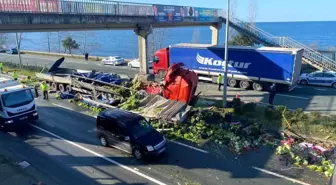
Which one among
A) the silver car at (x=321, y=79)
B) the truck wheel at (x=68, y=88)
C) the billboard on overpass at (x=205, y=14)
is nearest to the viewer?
the truck wheel at (x=68, y=88)

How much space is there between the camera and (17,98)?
1562cm

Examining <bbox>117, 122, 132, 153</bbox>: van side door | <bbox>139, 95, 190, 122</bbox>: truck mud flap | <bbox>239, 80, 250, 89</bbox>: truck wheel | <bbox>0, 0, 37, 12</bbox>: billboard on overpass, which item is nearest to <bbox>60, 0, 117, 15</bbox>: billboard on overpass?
<bbox>0, 0, 37, 12</bbox>: billboard on overpass

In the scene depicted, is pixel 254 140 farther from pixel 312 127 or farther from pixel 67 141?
pixel 67 141

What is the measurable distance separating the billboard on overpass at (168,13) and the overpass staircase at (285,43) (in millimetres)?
8779

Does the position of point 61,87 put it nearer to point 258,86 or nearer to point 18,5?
point 18,5

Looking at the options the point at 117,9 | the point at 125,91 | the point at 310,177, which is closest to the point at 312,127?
the point at 310,177

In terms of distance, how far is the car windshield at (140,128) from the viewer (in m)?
12.4

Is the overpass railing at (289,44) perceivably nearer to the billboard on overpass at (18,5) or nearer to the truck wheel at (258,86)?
the truck wheel at (258,86)

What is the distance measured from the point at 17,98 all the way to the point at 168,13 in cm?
1897

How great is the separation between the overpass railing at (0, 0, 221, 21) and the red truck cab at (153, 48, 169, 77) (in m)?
3.84

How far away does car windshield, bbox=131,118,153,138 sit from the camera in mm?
12402

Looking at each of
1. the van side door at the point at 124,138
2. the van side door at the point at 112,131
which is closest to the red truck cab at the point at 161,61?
the van side door at the point at 112,131

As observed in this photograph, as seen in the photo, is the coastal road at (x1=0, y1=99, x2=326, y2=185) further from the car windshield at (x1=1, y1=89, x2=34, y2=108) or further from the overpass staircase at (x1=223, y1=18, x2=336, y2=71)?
the overpass staircase at (x1=223, y1=18, x2=336, y2=71)

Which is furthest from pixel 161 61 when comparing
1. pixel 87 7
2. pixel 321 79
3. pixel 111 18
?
pixel 321 79
